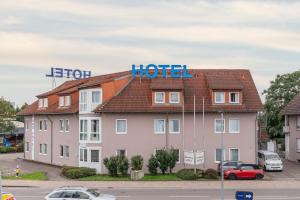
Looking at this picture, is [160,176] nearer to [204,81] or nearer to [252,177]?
[252,177]

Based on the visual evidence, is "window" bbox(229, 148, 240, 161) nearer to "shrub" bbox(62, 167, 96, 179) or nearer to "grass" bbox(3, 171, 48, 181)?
"shrub" bbox(62, 167, 96, 179)

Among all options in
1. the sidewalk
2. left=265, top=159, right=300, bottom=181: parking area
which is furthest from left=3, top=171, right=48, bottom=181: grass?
left=265, top=159, right=300, bottom=181: parking area

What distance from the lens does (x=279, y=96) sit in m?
83.6

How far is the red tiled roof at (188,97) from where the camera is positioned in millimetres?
54219

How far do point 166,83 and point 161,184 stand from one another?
1243cm

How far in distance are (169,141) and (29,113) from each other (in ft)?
74.2

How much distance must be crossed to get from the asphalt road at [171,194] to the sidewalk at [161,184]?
6.84 feet

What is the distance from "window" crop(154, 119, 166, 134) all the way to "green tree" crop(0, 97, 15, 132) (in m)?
48.0

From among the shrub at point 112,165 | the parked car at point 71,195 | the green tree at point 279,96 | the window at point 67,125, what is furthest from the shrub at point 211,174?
the green tree at point 279,96

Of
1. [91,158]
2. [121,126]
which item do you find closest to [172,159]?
[121,126]

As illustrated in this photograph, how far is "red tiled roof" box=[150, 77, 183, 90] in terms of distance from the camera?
54594mm

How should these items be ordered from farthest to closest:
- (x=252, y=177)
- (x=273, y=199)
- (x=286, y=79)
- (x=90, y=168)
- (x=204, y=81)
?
1. (x=286, y=79)
2. (x=204, y=81)
3. (x=90, y=168)
4. (x=252, y=177)
5. (x=273, y=199)

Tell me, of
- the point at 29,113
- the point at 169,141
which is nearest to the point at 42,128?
the point at 29,113

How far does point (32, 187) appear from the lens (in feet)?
146
